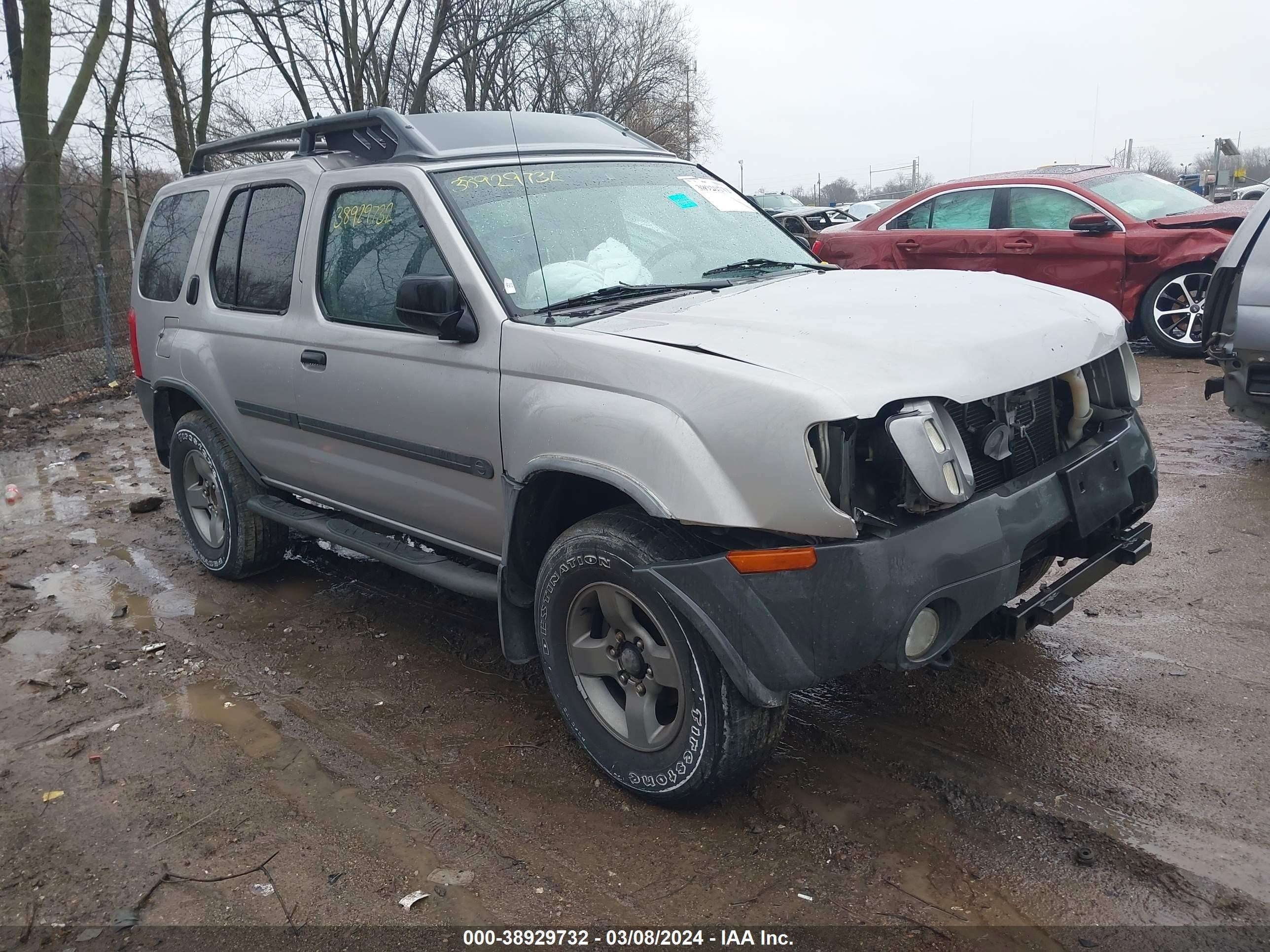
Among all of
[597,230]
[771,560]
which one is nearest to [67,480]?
[597,230]

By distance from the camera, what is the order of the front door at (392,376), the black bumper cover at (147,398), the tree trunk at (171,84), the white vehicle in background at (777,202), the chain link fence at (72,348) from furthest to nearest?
the white vehicle in background at (777,202) → the tree trunk at (171,84) → the chain link fence at (72,348) → the black bumper cover at (147,398) → the front door at (392,376)

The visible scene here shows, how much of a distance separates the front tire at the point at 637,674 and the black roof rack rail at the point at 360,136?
1.75 metres

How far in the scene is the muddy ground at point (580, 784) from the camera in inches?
106

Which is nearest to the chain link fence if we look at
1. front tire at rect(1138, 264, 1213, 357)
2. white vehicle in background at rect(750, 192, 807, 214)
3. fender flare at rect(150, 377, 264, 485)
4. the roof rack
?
fender flare at rect(150, 377, 264, 485)

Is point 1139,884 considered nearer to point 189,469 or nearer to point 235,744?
point 235,744

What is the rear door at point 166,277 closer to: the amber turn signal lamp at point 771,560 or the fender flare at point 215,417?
the fender flare at point 215,417

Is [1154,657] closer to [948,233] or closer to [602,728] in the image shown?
[602,728]

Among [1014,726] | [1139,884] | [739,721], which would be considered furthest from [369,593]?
[1139,884]

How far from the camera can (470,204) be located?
3627 mm

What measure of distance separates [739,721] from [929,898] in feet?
2.18

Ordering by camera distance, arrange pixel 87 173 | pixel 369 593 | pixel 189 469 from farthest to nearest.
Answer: pixel 87 173
pixel 189 469
pixel 369 593

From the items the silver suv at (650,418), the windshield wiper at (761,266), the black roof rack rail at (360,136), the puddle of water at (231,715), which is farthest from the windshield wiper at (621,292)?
the puddle of water at (231,715)

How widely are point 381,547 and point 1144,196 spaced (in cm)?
871

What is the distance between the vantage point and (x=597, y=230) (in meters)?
3.73
